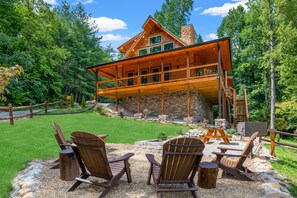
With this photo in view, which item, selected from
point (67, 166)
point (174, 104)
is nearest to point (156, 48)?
point (174, 104)

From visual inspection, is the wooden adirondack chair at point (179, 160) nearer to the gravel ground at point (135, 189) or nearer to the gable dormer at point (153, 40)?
the gravel ground at point (135, 189)

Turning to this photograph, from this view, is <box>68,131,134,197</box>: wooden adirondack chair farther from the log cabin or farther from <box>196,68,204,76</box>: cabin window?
<box>196,68,204,76</box>: cabin window

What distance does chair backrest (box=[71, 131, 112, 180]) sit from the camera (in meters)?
3.25

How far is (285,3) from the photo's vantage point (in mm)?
13734

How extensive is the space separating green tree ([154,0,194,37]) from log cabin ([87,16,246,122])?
12.7 meters

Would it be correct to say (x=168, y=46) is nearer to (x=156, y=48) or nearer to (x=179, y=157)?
(x=156, y=48)

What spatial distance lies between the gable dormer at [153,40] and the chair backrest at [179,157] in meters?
14.6

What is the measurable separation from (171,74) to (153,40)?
13.1ft

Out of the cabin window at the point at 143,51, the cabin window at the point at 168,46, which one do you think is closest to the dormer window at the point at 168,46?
the cabin window at the point at 168,46

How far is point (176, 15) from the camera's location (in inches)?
1220

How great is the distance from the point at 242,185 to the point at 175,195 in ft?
4.67

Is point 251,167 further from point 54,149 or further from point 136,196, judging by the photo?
point 54,149

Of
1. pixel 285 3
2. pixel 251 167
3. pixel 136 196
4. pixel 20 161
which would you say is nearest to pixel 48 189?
pixel 136 196

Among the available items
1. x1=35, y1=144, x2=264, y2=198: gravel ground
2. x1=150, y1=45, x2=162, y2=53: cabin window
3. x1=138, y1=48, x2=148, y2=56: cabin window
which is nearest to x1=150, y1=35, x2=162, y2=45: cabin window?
x1=150, y1=45, x2=162, y2=53: cabin window
